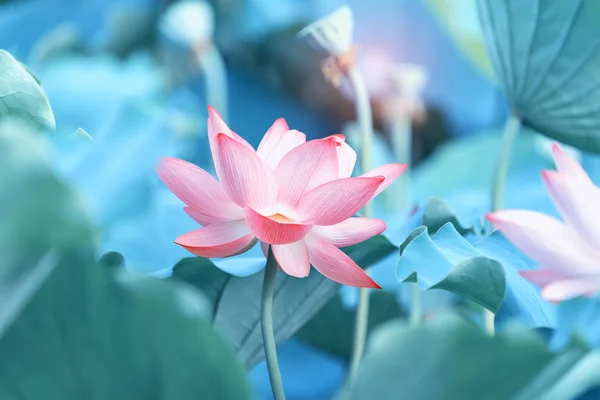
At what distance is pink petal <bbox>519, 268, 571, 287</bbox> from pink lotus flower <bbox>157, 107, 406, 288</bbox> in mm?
A: 57

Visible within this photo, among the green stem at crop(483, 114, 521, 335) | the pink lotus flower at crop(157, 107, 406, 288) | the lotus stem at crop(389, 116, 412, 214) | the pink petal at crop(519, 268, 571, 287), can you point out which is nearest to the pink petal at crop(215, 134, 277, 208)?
the pink lotus flower at crop(157, 107, 406, 288)

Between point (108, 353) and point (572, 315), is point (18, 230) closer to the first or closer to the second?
point (108, 353)

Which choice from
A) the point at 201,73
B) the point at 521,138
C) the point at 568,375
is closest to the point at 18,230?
the point at 568,375

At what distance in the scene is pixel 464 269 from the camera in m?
0.28

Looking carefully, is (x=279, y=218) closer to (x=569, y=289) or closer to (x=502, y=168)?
(x=569, y=289)

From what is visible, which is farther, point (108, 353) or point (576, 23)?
point (576, 23)

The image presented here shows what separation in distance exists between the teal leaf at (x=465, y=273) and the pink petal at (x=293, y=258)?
4 cm

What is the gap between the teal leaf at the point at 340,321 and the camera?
0.52 meters

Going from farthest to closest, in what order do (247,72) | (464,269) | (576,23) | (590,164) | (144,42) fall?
(247,72), (144,42), (590,164), (576,23), (464,269)

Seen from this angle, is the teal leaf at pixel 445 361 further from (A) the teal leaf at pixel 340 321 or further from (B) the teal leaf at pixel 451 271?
(A) the teal leaf at pixel 340 321

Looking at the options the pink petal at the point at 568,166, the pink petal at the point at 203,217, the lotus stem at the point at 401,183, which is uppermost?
the pink petal at the point at 568,166

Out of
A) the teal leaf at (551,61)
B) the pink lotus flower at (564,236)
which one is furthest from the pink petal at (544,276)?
the teal leaf at (551,61)

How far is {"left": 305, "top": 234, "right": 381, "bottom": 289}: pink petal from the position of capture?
0.27 metres

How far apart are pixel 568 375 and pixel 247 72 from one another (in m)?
1.53
